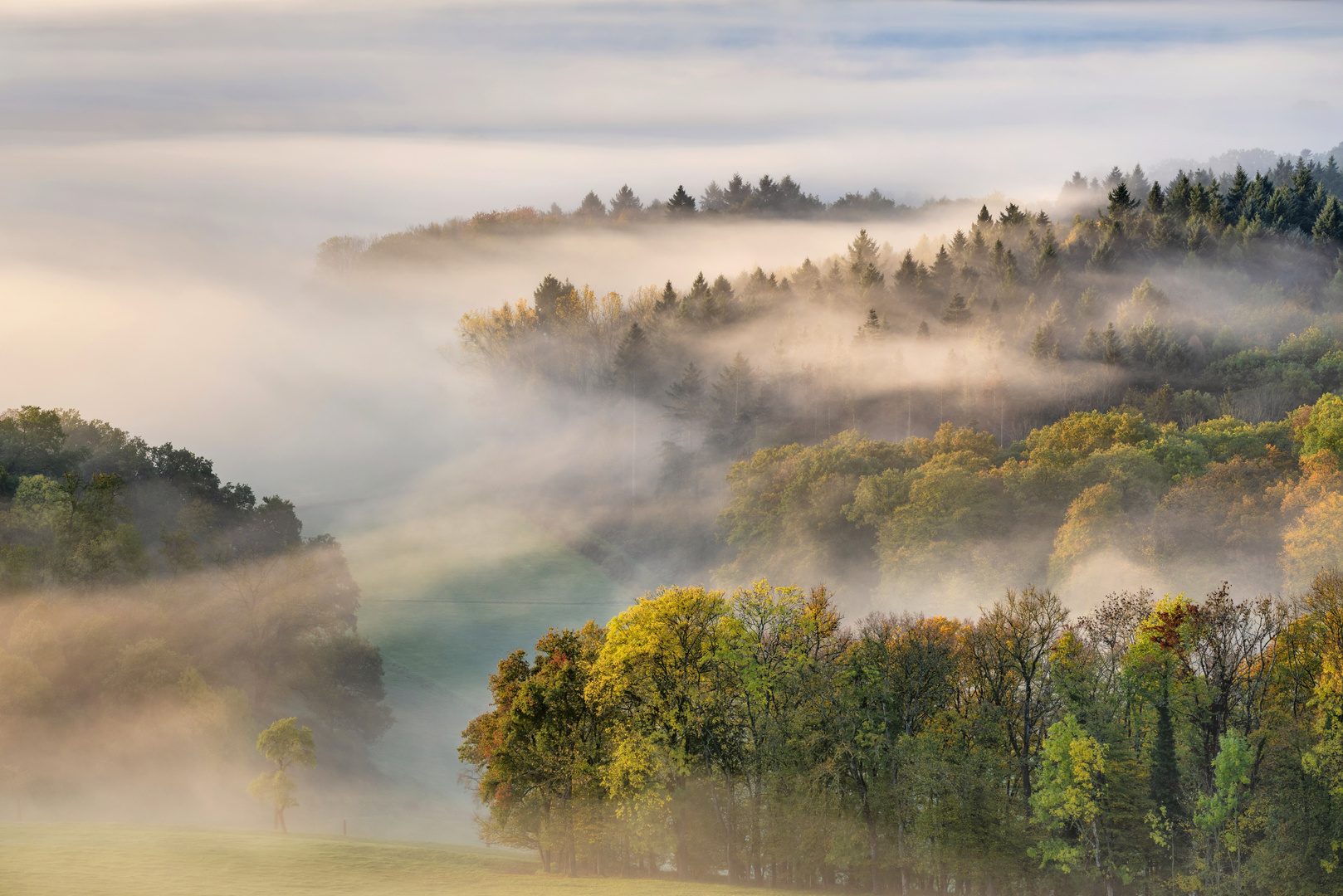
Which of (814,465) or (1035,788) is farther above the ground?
(814,465)

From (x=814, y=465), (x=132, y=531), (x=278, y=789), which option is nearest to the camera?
(x=278, y=789)

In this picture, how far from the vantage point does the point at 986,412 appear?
200 metres

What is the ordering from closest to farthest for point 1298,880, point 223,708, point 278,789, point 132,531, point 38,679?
1. point 1298,880
2. point 278,789
3. point 38,679
4. point 223,708
5. point 132,531

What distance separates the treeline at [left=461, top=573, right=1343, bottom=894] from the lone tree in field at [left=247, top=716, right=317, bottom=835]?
24.7 m

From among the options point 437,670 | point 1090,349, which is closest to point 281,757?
point 437,670

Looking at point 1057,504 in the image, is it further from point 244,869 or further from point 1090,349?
point 244,869

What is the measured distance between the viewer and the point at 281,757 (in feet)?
323

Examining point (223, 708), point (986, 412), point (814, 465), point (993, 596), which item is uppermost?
point (986, 412)

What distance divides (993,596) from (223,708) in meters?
85.9

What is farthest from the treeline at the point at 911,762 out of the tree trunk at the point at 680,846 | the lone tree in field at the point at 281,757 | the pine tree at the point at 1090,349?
the pine tree at the point at 1090,349

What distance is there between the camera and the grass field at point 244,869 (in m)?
64.1

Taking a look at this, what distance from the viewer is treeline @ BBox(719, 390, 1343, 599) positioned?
483ft

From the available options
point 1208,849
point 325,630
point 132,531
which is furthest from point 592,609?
point 1208,849

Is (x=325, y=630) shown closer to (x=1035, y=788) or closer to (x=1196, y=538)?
(x=1035, y=788)
